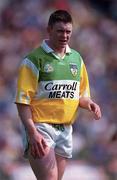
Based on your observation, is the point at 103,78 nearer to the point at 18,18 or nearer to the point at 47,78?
the point at 18,18

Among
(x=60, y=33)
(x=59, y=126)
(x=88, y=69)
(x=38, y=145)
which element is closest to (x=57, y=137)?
(x=59, y=126)

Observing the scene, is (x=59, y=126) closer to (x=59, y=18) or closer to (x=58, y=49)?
(x=58, y=49)

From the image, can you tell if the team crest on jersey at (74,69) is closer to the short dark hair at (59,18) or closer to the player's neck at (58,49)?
the player's neck at (58,49)

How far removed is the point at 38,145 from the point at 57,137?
19 cm

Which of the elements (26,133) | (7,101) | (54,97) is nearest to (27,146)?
(26,133)

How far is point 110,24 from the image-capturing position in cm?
557

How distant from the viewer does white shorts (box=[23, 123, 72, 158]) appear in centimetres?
339

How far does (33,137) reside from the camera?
3.28m

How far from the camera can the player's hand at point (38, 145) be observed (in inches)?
129

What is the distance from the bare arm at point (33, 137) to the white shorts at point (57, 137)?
0.24ft

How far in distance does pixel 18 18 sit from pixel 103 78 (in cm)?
87

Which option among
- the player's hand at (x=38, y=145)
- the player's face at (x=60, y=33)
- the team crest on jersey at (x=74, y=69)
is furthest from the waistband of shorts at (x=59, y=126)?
the player's face at (x=60, y=33)

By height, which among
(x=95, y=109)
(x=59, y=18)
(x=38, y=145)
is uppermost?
(x=59, y=18)

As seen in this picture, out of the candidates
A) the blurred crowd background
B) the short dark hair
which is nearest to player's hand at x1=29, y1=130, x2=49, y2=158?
the short dark hair
